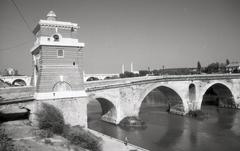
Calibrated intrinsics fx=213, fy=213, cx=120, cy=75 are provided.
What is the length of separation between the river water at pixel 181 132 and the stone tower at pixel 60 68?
7.10 m

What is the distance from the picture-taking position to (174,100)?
35.0 meters

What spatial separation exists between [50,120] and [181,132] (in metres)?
15.5

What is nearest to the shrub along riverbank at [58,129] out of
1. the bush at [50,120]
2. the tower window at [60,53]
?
the bush at [50,120]

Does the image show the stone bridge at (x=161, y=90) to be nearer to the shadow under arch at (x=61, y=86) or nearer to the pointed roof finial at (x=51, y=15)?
the shadow under arch at (x=61, y=86)

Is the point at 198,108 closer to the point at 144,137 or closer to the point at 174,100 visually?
the point at 174,100

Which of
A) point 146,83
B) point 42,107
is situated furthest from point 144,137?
point 42,107

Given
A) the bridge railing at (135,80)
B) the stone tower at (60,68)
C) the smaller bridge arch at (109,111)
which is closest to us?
the stone tower at (60,68)

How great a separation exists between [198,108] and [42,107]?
26244 mm

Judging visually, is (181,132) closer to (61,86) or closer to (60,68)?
(61,86)

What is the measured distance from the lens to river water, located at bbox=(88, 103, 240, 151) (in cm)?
2006

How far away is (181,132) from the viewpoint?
2450 cm

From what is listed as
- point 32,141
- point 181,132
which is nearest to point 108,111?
point 181,132

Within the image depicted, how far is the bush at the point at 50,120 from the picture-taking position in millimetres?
15250

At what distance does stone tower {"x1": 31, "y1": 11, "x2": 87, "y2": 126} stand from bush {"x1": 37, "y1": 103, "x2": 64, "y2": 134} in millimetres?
747
